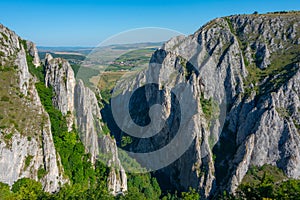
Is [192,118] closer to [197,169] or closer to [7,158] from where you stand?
[197,169]

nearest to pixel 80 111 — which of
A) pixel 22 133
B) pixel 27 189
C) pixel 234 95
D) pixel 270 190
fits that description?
pixel 22 133

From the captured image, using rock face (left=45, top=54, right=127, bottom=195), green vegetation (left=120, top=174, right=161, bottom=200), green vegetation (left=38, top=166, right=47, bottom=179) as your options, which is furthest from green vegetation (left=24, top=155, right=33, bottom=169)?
green vegetation (left=120, top=174, right=161, bottom=200)

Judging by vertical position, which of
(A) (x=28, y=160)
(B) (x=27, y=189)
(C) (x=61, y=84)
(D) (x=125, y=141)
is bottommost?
(B) (x=27, y=189)

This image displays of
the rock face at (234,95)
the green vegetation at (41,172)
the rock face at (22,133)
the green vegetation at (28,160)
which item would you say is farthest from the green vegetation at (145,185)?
the green vegetation at (28,160)

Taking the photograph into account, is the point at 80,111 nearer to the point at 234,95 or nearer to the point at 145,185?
the point at 145,185

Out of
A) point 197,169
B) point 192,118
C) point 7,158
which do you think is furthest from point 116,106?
point 7,158

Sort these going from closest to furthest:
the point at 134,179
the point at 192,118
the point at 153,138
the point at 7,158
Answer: the point at 7,158, the point at 134,179, the point at 192,118, the point at 153,138

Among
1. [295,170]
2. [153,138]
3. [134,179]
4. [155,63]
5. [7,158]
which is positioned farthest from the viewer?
[155,63]

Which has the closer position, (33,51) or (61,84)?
(61,84)
